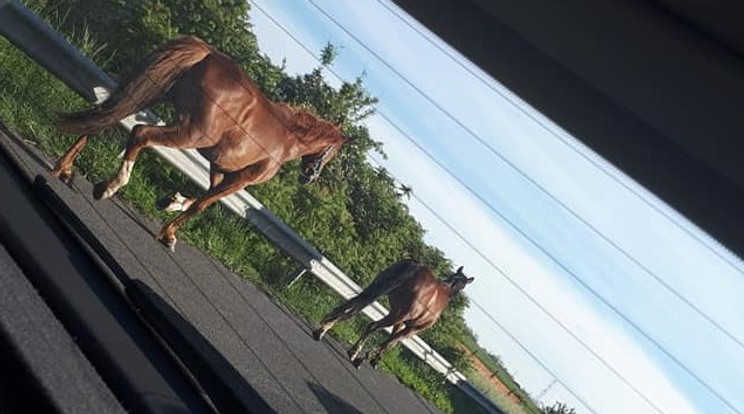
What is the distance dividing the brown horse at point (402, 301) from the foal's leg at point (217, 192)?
45 centimetres

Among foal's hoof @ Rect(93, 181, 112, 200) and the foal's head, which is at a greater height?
the foal's head

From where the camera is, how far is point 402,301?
2.74 meters

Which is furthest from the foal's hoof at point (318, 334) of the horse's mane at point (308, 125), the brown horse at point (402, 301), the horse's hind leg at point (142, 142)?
the horse's hind leg at point (142, 142)

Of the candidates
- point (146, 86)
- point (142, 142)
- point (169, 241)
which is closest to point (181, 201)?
point (169, 241)

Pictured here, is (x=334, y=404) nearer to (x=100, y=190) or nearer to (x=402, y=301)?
(x=402, y=301)

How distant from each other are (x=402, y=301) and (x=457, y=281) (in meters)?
0.14

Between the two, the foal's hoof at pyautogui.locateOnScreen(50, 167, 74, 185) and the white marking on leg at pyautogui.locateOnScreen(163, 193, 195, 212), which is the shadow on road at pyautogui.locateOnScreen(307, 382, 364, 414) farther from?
the foal's hoof at pyautogui.locateOnScreen(50, 167, 74, 185)

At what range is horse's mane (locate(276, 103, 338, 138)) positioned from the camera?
3.08 m

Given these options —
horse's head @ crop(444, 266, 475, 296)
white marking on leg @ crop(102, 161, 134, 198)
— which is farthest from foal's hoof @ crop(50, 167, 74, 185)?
horse's head @ crop(444, 266, 475, 296)

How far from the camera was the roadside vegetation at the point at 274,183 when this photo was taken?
274 cm

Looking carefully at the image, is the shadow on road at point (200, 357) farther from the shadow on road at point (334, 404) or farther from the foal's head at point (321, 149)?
the foal's head at point (321, 149)

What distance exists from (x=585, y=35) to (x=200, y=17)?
1.23 m

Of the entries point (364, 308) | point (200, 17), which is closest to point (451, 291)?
point (364, 308)

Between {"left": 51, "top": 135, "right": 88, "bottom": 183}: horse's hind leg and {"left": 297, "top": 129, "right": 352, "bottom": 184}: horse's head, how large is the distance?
73cm
